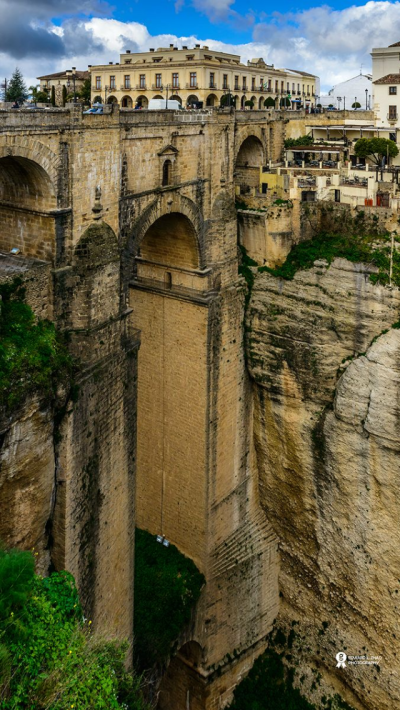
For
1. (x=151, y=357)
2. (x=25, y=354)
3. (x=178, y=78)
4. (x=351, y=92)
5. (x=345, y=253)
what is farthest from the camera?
(x=351, y=92)

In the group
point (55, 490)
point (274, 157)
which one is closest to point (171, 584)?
A: point (55, 490)

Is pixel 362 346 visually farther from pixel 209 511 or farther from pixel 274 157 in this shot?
pixel 274 157

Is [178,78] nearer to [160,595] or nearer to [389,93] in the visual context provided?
[389,93]

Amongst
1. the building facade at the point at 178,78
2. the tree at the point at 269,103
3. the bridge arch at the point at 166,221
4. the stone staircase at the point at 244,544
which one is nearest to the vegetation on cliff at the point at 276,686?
the stone staircase at the point at 244,544

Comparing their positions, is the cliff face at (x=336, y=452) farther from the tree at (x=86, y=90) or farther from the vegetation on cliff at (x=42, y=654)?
the tree at (x=86, y=90)

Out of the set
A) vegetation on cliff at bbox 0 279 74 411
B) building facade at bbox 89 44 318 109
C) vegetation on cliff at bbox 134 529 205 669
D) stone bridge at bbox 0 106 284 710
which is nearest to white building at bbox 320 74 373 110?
building facade at bbox 89 44 318 109

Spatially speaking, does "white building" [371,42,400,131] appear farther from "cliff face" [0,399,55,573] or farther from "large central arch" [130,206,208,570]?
"cliff face" [0,399,55,573]

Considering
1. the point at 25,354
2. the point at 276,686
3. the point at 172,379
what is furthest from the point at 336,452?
the point at 25,354
